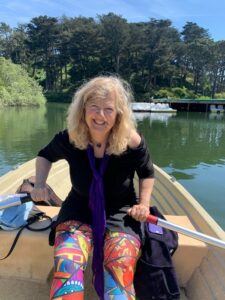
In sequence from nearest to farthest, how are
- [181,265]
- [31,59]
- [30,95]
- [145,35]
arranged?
[181,265]
[30,95]
[145,35]
[31,59]

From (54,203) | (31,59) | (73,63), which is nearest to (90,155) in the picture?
(54,203)

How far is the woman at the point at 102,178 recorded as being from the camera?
203 centimetres

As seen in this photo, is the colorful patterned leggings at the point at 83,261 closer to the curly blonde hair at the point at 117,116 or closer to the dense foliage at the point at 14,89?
the curly blonde hair at the point at 117,116

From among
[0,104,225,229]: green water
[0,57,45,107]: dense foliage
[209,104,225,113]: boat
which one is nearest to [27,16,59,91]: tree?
[0,57,45,107]: dense foliage

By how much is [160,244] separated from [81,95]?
1.08 meters

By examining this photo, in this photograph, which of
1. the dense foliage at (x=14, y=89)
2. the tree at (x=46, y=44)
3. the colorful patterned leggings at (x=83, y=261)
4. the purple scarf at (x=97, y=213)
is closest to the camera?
the colorful patterned leggings at (x=83, y=261)

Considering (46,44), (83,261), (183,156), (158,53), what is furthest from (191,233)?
(46,44)

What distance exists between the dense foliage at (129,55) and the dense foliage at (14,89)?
1147cm

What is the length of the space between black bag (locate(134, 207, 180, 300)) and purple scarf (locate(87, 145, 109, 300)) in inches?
12.1

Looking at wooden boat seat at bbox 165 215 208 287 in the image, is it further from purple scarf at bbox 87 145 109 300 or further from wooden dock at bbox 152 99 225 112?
wooden dock at bbox 152 99 225 112

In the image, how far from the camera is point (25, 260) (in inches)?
98.3

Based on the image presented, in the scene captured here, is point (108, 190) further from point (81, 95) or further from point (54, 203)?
point (54, 203)

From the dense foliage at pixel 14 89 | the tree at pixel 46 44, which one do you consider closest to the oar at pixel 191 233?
the dense foliage at pixel 14 89

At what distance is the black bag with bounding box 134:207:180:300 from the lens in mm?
2123
